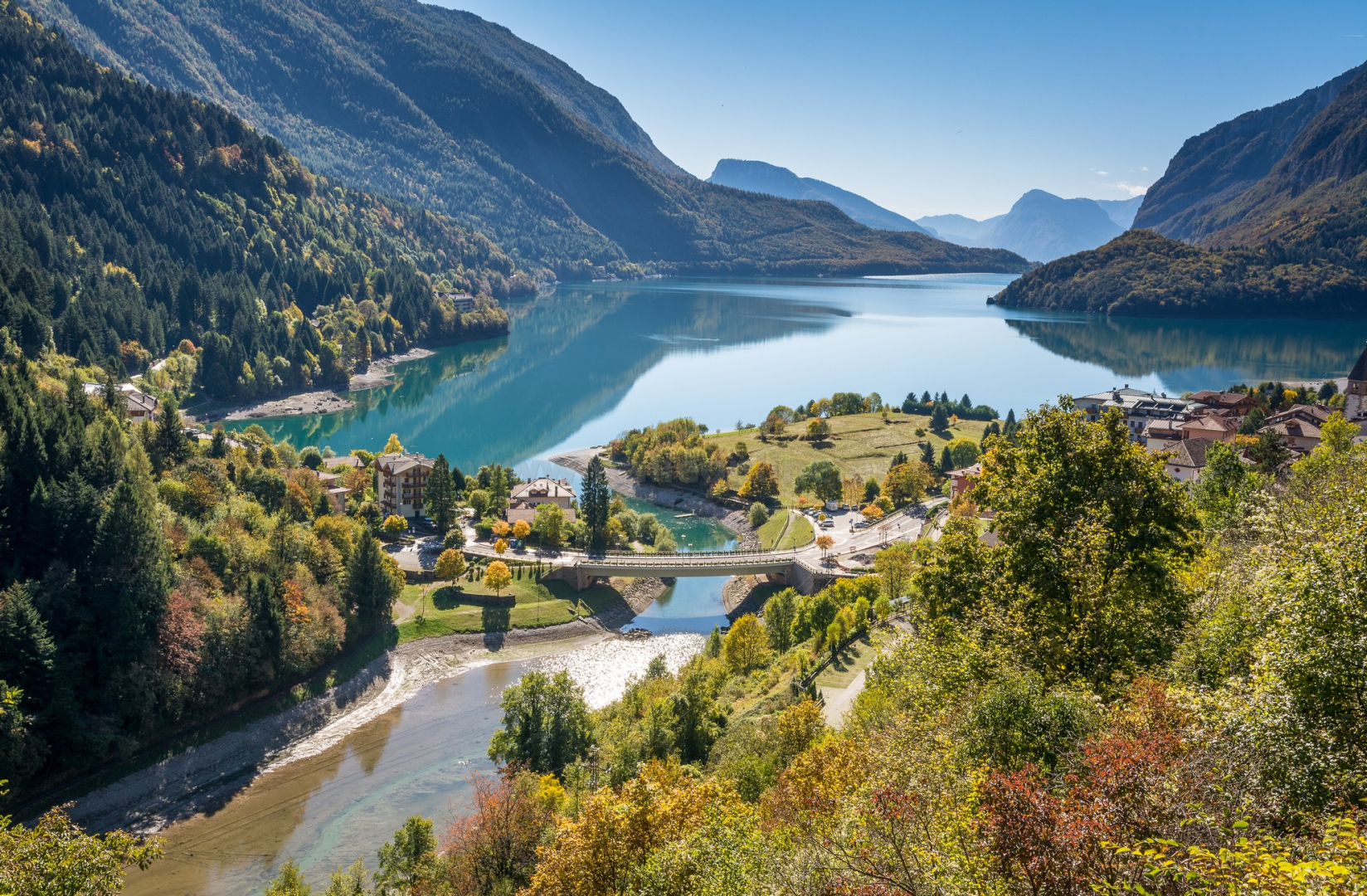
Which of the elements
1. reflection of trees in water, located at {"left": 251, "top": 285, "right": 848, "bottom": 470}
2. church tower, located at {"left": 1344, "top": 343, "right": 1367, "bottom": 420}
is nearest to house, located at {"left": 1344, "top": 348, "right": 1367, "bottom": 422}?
church tower, located at {"left": 1344, "top": 343, "right": 1367, "bottom": 420}

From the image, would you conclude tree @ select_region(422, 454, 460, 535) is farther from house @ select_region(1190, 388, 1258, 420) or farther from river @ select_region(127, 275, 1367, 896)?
house @ select_region(1190, 388, 1258, 420)

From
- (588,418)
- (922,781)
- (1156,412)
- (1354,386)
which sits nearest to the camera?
(922,781)

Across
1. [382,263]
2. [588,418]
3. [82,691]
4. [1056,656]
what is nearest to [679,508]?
[588,418]

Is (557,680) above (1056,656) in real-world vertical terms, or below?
below

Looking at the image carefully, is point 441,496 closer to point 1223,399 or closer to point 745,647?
point 745,647

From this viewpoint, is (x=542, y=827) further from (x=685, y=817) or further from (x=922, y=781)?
(x=922, y=781)

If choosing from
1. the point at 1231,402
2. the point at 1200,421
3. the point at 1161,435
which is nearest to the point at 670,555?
the point at 1161,435
